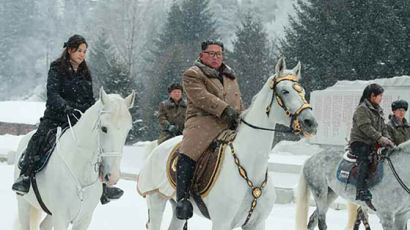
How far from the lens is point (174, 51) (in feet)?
105

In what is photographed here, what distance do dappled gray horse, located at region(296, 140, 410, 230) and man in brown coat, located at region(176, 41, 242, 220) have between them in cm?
291

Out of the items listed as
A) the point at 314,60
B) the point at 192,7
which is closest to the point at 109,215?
the point at 314,60

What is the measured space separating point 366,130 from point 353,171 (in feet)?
2.71

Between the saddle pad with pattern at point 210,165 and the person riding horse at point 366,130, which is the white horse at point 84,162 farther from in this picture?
the person riding horse at point 366,130

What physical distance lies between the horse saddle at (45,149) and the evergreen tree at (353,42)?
65.8 feet

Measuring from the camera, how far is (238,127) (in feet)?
14.7

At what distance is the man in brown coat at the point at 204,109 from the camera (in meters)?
4.32

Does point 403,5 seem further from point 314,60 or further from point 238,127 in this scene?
point 238,127

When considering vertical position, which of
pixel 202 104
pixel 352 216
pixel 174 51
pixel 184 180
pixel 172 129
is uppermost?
pixel 174 51

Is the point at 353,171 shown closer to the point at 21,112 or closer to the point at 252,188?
the point at 252,188

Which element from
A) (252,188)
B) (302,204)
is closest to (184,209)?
(252,188)

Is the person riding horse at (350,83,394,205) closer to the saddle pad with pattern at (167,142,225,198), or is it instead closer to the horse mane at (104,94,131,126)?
the saddle pad with pattern at (167,142,225,198)

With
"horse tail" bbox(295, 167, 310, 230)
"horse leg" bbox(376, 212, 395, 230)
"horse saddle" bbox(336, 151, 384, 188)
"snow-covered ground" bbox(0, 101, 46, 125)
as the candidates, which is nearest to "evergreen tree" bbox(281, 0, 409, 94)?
"horse tail" bbox(295, 167, 310, 230)

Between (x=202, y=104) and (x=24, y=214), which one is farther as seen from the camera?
(x=24, y=214)
